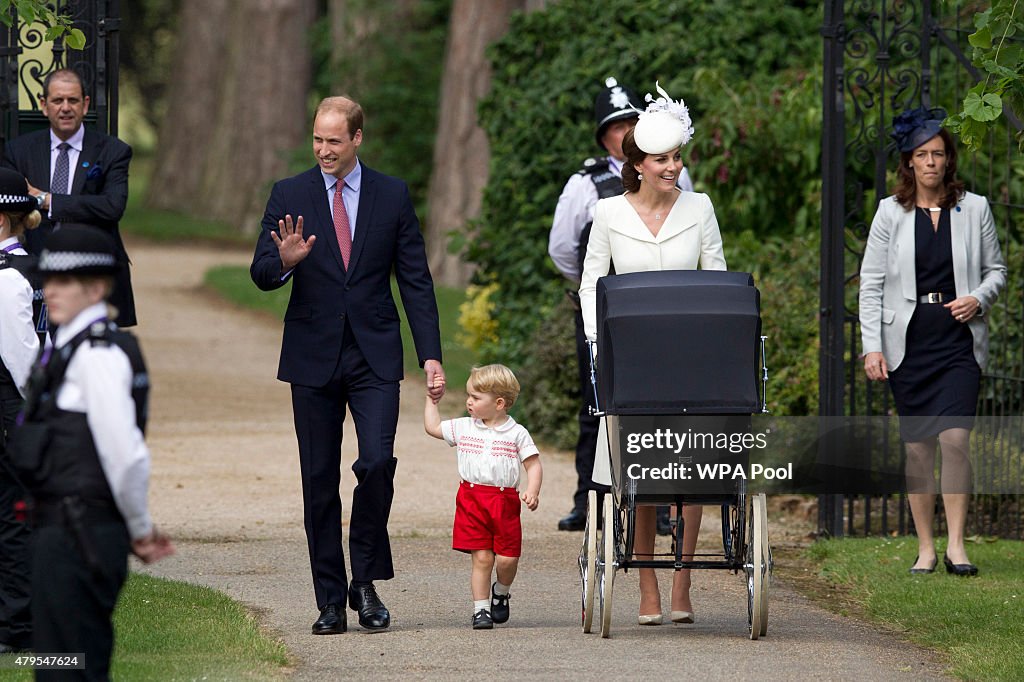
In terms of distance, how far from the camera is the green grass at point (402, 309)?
16.2m

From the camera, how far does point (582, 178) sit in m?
8.70

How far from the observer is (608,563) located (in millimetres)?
6453

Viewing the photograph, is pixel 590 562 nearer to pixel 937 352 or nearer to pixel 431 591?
pixel 431 591

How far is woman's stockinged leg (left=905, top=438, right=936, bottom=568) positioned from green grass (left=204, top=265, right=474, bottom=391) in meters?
7.22

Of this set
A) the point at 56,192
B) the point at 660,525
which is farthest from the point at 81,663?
the point at 660,525

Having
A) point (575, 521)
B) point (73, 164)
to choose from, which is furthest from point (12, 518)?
point (575, 521)

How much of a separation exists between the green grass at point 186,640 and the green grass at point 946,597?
2.53m

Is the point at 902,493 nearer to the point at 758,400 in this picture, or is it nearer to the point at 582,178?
the point at 582,178

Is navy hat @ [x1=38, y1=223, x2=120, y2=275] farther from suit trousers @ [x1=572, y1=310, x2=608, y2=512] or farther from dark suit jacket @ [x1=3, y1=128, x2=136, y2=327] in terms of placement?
suit trousers @ [x1=572, y1=310, x2=608, y2=512]

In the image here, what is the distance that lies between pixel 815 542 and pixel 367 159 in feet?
65.0

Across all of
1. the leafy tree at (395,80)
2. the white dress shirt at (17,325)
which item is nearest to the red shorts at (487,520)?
the white dress shirt at (17,325)

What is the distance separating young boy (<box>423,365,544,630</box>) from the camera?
6.70 meters

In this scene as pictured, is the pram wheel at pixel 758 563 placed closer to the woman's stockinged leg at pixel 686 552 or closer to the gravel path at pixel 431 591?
the gravel path at pixel 431 591

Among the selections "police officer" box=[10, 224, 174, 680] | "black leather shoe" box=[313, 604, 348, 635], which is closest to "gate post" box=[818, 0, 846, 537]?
"black leather shoe" box=[313, 604, 348, 635]
